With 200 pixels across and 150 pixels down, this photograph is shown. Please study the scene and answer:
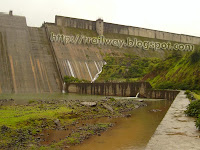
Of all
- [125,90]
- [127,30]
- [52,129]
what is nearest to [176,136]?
[52,129]

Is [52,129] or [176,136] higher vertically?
[176,136]

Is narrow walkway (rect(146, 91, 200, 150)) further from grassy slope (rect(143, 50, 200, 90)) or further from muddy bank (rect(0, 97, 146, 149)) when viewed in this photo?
grassy slope (rect(143, 50, 200, 90))

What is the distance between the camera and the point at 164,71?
37469 millimetres

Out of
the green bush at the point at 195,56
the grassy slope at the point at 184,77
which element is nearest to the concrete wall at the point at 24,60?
the grassy slope at the point at 184,77

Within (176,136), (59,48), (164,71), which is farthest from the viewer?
(59,48)

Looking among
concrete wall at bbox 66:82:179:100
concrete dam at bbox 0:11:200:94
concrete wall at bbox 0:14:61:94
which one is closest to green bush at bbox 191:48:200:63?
concrete wall at bbox 66:82:179:100

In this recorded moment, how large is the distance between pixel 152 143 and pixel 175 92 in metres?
19.7

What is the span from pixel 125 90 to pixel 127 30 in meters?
41.8

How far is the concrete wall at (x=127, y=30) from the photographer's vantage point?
60.8 meters

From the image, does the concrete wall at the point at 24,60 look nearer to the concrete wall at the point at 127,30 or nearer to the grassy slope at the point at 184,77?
the concrete wall at the point at 127,30

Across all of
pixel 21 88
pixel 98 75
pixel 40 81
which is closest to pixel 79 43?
pixel 98 75

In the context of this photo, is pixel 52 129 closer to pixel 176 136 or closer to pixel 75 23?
pixel 176 136

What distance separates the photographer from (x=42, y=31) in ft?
181

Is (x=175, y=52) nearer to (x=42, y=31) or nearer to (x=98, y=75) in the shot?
(x=98, y=75)
